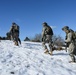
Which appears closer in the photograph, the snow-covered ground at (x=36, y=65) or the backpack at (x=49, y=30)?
the snow-covered ground at (x=36, y=65)

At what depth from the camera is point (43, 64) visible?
13.0 m

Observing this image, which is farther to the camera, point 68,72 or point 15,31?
point 15,31

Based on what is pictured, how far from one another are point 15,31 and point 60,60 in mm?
7456

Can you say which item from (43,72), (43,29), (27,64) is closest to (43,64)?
(27,64)

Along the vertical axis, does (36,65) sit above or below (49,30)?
below

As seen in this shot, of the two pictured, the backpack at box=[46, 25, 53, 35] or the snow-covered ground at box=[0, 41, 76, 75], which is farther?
the backpack at box=[46, 25, 53, 35]

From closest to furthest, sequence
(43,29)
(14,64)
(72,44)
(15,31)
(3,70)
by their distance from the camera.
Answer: (3,70)
(14,64)
(72,44)
(43,29)
(15,31)

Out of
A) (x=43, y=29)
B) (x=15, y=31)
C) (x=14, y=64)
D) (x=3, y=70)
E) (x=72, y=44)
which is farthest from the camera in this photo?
(x=15, y=31)

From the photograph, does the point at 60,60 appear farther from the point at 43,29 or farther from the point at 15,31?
the point at 15,31

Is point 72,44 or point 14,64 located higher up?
point 72,44

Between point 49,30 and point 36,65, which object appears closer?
point 36,65

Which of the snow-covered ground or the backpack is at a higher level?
the backpack

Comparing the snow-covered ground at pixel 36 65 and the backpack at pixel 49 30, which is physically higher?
the backpack at pixel 49 30

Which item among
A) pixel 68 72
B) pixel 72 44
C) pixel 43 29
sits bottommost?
pixel 68 72
